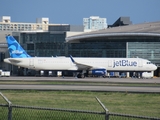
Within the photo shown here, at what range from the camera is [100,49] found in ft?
320

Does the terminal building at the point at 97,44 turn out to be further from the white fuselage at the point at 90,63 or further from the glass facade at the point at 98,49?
the white fuselage at the point at 90,63

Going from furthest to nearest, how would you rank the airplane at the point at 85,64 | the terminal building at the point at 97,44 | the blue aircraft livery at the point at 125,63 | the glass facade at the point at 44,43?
the glass facade at the point at 44,43 → the terminal building at the point at 97,44 → the airplane at the point at 85,64 → the blue aircraft livery at the point at 125,63

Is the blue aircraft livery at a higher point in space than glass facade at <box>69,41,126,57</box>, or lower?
lower

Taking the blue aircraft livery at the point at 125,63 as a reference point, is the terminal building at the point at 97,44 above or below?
above

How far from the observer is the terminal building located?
9419cm

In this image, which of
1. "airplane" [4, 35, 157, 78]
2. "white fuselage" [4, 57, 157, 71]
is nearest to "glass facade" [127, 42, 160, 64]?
"airplane" [4, 35, 157, 78]

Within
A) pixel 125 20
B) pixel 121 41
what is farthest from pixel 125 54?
pixel 125 20

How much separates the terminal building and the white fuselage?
13.9 metres

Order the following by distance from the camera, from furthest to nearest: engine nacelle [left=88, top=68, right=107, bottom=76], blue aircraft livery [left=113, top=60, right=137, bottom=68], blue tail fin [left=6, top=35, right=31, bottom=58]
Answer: blue tail fin [left=6, top=35, right=31, bottom=58], engine nacelle [left=88, top=68, right=107, bottom=76], blue aircraft livery [left=113, top=60, right=137, bottom=68]

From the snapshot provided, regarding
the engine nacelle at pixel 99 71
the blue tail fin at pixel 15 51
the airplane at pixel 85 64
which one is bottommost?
the engine nacelle at pixel 99 71

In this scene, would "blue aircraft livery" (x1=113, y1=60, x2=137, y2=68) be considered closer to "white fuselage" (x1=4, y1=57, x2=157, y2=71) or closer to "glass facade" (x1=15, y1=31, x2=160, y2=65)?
"white fuselage" (x1=4, y1=57, x2=157, y2=71)

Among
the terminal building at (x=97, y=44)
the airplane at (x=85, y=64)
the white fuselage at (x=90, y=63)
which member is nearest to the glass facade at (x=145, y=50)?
the terminal building at (x=97, y=44)

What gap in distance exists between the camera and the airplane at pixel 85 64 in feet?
262

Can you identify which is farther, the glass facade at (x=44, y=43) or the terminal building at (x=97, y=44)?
the glass facade at (x=44, y=43)
